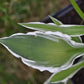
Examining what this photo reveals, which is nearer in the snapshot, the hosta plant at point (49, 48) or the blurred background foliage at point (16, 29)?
the hosta plant at point (49, 48)

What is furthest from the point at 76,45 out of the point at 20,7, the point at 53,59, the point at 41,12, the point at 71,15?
the point at 41,12

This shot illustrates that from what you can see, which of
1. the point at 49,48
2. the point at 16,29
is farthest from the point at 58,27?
the point at 16,29

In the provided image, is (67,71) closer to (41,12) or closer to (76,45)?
(76,45)

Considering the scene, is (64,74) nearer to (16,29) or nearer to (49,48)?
(49,48)

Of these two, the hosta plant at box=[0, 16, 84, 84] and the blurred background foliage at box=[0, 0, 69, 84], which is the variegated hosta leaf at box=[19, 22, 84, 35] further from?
the blurred background foliage at box=[0, 0, 69, 84]

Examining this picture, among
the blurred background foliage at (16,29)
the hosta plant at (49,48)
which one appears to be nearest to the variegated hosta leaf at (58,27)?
the hosta plant at (49,48)

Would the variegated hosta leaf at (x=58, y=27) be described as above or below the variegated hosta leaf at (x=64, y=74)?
above

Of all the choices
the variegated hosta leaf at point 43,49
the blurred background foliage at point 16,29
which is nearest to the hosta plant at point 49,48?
the variegated hosta leaf at point 43,49

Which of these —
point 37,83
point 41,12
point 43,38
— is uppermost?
point 43,38

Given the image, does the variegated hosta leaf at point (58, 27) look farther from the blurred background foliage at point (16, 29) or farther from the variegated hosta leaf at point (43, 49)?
the blurred background foliage at point (16, 29)
